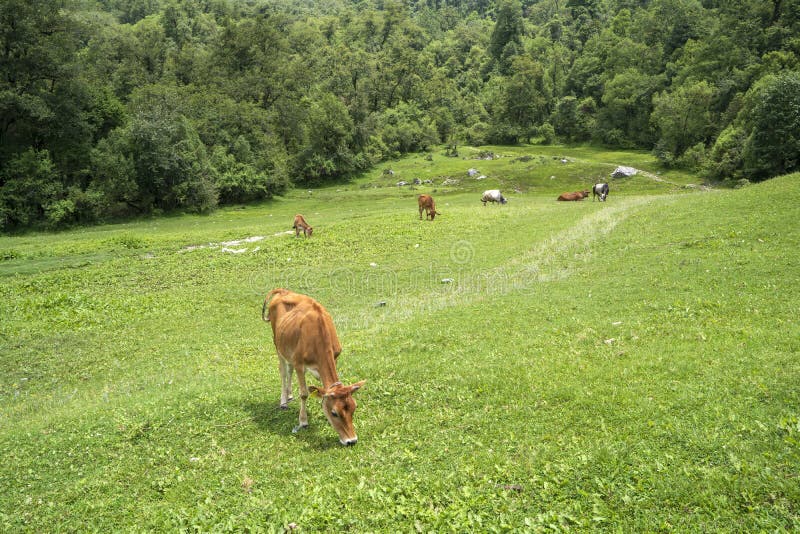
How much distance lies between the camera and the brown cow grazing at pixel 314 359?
869 cm

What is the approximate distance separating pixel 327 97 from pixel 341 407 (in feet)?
261

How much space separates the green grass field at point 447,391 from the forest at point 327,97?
94.1 feet

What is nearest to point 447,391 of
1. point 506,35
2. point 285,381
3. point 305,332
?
point 305,332

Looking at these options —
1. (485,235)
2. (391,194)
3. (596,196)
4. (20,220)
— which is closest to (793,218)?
(485,235)

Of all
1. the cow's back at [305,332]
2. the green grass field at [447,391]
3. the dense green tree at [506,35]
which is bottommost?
the green grass field at [447,391]

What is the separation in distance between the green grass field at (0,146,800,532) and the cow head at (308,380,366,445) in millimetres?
305

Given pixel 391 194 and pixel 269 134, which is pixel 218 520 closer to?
pixel 391 194

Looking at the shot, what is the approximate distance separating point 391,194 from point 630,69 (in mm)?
83382

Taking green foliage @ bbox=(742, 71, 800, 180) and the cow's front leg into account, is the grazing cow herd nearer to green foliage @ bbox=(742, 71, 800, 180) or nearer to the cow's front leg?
the cow's front leg

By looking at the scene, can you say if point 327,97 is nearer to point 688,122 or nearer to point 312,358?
point 688,122

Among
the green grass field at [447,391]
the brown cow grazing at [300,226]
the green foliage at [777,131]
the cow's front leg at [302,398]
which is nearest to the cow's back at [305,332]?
the cow's front leg at [302,398]

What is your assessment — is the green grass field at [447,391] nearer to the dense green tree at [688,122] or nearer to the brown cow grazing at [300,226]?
the brown cow grazing at [300,226]

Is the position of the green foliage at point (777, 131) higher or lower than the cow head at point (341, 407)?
higher

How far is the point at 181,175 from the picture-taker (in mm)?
50594
